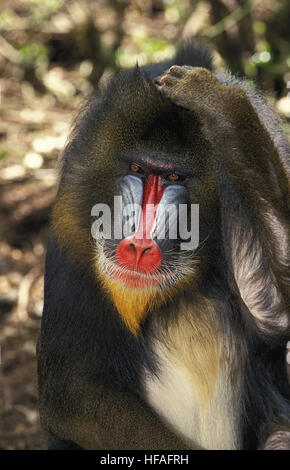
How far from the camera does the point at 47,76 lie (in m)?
7.18

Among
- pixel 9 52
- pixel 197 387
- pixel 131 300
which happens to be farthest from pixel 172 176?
pixel 9 52

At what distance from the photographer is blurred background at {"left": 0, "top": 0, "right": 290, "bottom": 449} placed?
4.89 m

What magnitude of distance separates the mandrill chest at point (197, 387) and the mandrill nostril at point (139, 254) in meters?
0.48

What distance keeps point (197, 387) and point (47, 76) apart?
14.9 ft

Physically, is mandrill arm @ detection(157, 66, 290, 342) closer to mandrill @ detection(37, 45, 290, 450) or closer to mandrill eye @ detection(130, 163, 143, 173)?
mandrill @ detection(37, 45, 290, 450)

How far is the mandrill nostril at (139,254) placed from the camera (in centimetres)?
276

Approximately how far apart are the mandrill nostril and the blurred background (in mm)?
1884

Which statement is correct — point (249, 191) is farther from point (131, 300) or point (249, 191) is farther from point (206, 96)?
point (131, 300)

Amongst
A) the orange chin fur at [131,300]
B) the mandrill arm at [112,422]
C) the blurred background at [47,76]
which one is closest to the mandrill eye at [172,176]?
the orange chin fur at [131,300]


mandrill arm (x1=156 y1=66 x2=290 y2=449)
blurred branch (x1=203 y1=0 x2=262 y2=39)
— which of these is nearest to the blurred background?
blurred branch (x1=203 y1=0 x2=262 y2=39)

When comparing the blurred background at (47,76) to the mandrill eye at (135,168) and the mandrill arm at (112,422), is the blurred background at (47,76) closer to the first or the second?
the mandrill arm at (112,422)

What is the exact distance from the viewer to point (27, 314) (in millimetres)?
5078

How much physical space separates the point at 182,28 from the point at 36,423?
3.77 m
